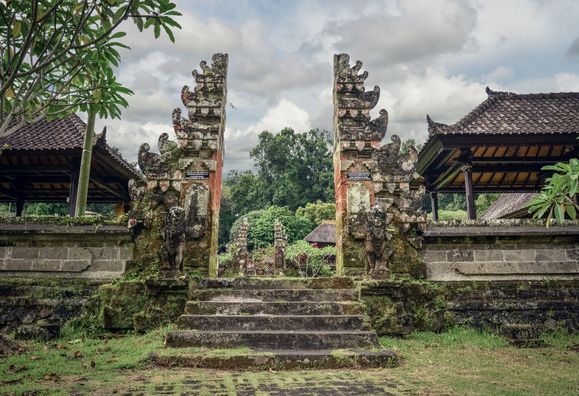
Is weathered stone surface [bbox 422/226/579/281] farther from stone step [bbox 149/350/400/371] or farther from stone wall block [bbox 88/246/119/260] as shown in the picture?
stone wall block [bbox 88/246/119/260]

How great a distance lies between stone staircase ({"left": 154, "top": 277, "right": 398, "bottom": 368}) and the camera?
4770 mm

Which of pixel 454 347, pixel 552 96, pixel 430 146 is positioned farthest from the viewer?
pixel 552 96

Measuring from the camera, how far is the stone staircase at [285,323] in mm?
4770

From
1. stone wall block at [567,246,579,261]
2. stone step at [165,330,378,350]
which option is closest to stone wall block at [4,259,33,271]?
stone step at [165,330,378,350]

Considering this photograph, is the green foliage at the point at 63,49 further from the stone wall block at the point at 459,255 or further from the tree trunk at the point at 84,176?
the stone wall block at the point at 459,255

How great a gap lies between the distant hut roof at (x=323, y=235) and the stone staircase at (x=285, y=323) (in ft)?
72.0

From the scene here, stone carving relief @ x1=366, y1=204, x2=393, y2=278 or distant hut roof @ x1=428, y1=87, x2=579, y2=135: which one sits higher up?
distant hut roof @ x1=428, y1=87, x2=579, y2=135

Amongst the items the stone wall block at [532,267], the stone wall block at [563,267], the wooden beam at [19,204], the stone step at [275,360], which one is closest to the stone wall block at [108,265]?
the stone step at [275,360]

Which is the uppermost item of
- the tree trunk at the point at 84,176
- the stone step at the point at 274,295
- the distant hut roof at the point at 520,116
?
the distant hut roof at the point at 520,116

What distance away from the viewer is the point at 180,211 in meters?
6.20

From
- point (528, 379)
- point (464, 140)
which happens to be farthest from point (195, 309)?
point (464, 140)

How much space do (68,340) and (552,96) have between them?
49.2ft

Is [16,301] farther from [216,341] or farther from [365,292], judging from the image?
[365,292]

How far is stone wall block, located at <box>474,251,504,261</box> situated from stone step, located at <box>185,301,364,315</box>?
232cm
